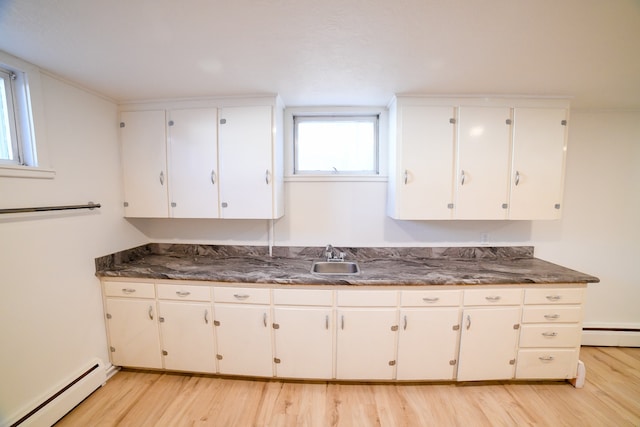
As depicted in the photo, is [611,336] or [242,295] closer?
[242,295]

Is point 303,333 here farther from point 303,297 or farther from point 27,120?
point 27,120

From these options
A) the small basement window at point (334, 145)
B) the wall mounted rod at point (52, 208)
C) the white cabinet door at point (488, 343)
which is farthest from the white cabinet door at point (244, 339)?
the white cabinet door at point (488, 343)

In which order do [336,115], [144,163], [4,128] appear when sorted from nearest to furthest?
1. [4,128]
2. [144,163]
3. [336,115]

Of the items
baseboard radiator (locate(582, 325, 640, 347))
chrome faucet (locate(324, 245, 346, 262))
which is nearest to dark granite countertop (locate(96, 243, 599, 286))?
chrome faucet (locate(324, 245, 346, 262))

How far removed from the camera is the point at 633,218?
2.22m

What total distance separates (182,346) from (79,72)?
217cm

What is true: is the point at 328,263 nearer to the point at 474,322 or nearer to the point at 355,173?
the point at 355,173

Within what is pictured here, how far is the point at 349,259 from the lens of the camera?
2.25 metres

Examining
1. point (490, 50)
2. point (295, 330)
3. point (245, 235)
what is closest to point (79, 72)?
point (245, 235)

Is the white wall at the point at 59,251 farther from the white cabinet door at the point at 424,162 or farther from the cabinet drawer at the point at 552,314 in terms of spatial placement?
the cabinet drawer at the point at 552,314

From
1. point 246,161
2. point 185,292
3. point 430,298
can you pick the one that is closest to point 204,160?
point 246,161

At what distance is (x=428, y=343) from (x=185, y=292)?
6.48ft

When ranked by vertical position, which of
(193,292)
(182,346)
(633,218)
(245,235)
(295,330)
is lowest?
(182,346)

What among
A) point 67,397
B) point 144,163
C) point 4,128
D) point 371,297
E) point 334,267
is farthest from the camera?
point 334,267
